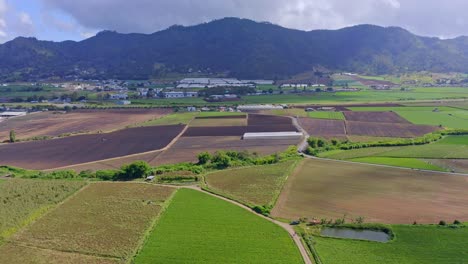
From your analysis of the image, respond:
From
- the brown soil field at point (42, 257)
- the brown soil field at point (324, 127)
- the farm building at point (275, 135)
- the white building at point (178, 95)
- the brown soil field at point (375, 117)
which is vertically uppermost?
the white building at point (178, 95)

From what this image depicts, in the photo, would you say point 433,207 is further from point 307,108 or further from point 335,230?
point 307,108

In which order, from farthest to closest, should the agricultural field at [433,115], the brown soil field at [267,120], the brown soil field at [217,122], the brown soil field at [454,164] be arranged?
the brown soil field at [217,122]
the brown soil field at [267,120]
the agricultural field at [433,115]
the brown soil field at [454,164]

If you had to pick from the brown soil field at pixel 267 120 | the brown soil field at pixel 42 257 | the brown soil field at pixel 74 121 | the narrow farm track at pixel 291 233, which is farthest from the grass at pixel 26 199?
the brown soil field at pixel 267 120

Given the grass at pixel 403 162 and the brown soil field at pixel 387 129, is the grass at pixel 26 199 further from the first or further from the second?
the brown soil field at pixel 387 129

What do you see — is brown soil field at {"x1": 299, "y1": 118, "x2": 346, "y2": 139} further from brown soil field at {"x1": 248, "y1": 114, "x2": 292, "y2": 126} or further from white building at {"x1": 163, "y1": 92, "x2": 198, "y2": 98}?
white building at {"x1": 163, "y1": 92, "x2": 198, "y2": 98}

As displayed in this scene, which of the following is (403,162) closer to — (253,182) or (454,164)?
(454,164)

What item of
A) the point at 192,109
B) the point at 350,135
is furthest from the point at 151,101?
the point at 350,135

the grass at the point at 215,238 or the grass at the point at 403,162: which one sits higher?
the grass at the point at 403,162
